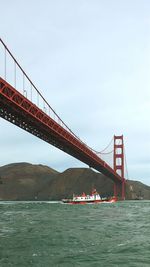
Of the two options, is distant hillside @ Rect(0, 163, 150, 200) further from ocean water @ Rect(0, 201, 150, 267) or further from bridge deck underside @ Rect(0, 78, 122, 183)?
ocean water @ Rect(0, 201, 150, 267)

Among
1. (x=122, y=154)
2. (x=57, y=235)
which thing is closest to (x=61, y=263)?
(x=57, y=235)

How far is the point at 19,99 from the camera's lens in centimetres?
4462

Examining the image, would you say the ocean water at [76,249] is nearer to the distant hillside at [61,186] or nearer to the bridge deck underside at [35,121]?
the bridge deck underside at [35,121]

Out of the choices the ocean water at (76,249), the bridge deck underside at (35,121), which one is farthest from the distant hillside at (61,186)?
the ocean water at (76,249)

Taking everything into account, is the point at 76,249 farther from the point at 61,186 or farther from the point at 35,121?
the point at 61,186

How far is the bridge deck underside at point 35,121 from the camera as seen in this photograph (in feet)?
137

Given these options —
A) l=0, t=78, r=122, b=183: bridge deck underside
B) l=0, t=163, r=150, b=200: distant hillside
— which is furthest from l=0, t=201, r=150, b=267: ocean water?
l=0, t=163, r=150, b=200: distant hillside

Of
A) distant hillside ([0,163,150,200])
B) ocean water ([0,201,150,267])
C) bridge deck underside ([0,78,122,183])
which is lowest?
ocean water ([0,201,150,267])

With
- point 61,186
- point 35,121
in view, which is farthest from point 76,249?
point 61,186

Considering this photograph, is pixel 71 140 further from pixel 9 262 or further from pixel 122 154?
pixel 9 262

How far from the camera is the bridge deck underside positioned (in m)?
41.8

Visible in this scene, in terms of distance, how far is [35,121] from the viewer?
52156mm

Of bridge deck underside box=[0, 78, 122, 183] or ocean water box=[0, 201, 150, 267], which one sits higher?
bridge deck underside box=[0, 78, 122, 183]

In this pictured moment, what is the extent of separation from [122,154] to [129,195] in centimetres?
1324
